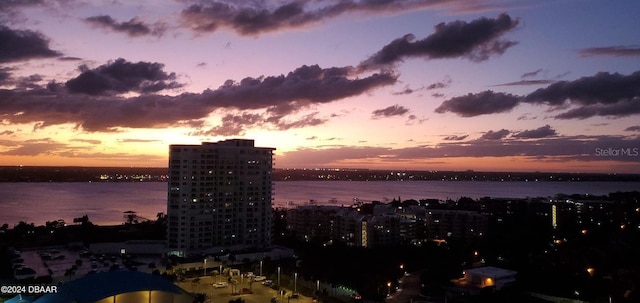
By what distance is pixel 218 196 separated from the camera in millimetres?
13625

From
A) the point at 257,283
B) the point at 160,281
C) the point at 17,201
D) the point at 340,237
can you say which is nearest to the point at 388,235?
the point at 340,237

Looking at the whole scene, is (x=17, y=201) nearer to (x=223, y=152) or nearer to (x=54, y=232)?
(x=54, y=232)

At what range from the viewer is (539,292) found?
859cm

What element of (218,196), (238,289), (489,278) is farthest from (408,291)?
(218,196)

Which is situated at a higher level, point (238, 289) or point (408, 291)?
point (238, 289)

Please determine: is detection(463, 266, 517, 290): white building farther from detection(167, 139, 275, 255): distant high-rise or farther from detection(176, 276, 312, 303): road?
detection(167, 139, 275, 255): distant high-rise

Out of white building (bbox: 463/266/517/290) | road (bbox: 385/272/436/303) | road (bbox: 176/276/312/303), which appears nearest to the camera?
road (bbox: 176/276/312/303)

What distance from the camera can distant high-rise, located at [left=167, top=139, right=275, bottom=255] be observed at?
12977 mm

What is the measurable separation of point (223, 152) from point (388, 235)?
568cm

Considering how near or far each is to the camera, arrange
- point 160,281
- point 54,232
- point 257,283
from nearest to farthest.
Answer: point 160,281, point 257,283, point 54,232

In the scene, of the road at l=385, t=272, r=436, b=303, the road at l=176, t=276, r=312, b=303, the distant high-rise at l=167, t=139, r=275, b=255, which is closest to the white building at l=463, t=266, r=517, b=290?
the road at l=385, t=272, r=436, b=303

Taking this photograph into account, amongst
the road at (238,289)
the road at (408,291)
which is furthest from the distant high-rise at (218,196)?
the road at (408,291)

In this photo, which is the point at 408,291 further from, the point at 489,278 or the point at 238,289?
the point at 238,289

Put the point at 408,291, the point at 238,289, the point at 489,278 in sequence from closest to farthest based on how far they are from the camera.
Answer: the point at 489,278 → the point at 238,289 → the point at 408,291
